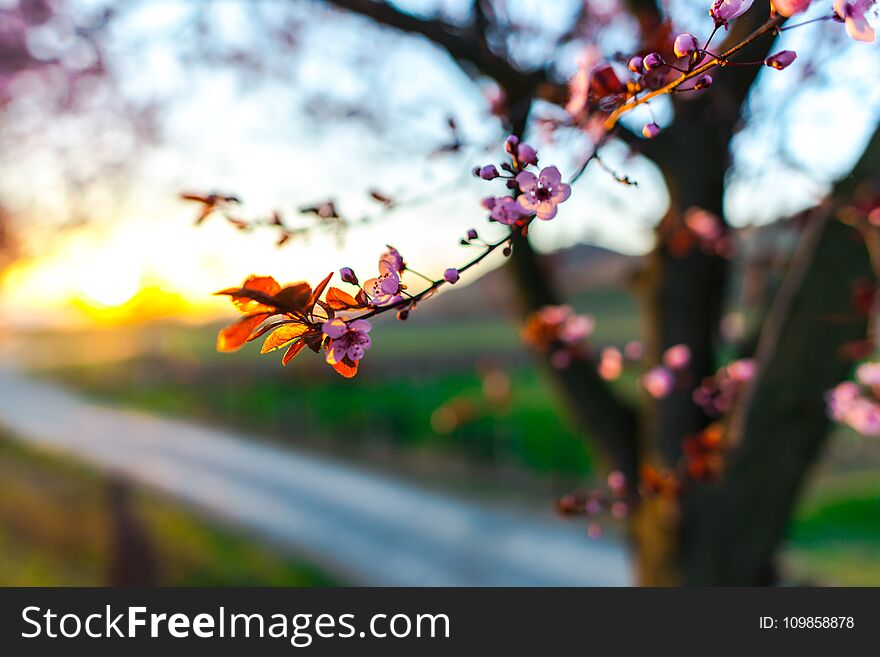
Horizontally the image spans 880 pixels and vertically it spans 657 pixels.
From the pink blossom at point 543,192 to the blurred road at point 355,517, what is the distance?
16.2 ft

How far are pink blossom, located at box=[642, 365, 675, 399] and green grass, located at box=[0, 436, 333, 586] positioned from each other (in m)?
3.98

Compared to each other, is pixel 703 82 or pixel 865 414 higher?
pixel 865 414

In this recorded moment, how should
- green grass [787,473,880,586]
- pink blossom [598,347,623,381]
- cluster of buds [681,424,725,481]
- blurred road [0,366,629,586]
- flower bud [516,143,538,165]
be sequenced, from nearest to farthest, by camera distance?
flower bud [516,143,538,165], cluster of buds [681,424,725,481], pink blossom [598,347,623,381], green grass [787,473,880,586], blurred road [0,366,629,586]

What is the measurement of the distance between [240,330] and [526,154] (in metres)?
0.41

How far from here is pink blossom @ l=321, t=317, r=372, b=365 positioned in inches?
33.7

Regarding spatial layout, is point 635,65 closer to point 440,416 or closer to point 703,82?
point 703,82

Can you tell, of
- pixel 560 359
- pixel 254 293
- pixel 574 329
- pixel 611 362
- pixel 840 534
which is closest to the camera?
pixel 254 293

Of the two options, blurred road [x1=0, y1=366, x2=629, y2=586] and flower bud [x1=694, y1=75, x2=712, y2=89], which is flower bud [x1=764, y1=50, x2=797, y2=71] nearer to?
flower bud [x1=694, y1=75, x2=712, y2=89]

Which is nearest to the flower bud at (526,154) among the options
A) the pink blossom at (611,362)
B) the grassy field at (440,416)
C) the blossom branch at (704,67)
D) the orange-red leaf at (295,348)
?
the blossom branch at (704,67)

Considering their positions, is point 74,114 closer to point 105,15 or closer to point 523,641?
point 105,15

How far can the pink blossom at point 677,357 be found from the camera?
2.50 meters

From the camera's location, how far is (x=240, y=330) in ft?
2.60

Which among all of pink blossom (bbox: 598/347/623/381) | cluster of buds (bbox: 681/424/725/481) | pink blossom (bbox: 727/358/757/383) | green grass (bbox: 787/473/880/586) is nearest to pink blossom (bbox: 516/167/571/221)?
cluster of buds (bbox: 681/424/725/481)

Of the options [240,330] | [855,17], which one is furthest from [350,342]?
[855,17]
